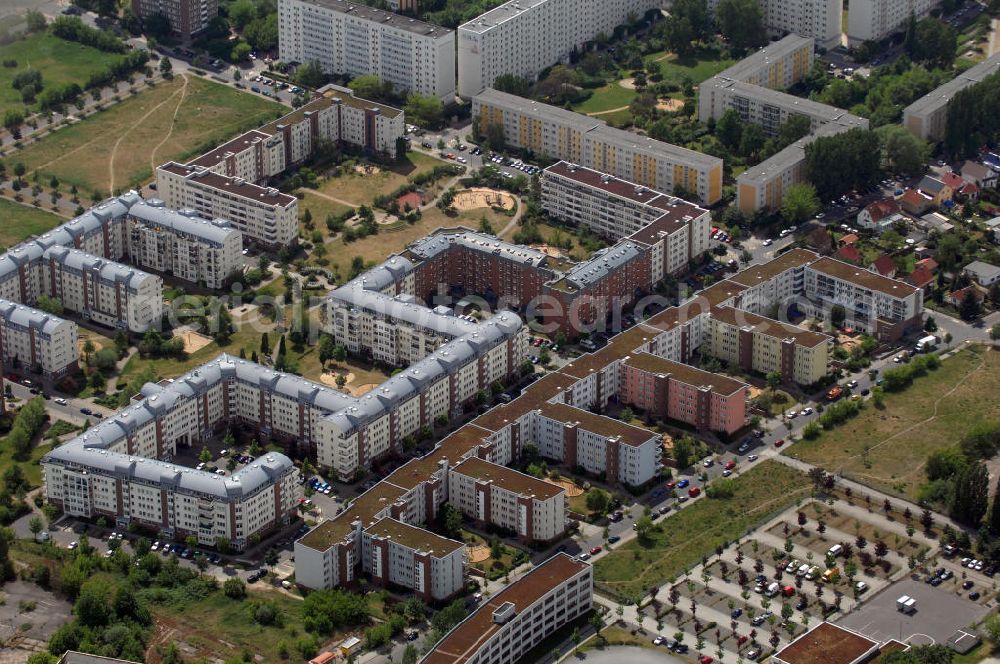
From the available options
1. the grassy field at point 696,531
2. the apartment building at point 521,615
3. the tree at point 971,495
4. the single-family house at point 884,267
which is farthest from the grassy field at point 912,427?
the apartment building at point 521,615

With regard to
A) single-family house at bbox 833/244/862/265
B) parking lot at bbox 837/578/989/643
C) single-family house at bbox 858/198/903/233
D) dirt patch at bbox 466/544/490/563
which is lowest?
dirt patch at bbox 466/544/490/563

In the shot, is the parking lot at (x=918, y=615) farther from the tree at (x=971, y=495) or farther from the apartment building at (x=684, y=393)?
the apartment building at (x=684, y=393)

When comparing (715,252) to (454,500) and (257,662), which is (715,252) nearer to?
(454,500)

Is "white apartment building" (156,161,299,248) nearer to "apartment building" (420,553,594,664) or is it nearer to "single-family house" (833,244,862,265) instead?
"single-family house" (833,244,862,265)

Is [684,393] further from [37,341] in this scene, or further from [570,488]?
[37,341]

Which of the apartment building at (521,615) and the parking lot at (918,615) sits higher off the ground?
the apartment building at (521,615)

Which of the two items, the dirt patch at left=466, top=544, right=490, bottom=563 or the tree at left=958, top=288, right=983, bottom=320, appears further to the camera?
the tree at left=958, top=288, right=983, bottom=320

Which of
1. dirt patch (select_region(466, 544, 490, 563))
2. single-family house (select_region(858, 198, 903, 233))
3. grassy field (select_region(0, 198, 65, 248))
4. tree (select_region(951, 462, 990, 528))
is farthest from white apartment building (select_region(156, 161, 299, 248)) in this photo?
tree (select_region(951, 462, 990, 528))
